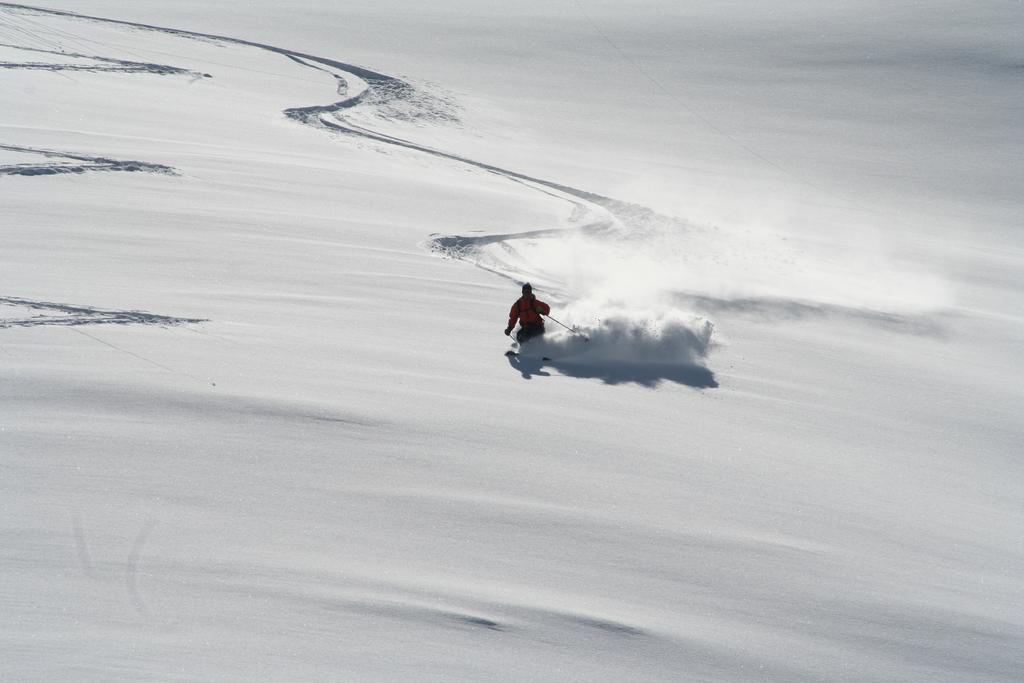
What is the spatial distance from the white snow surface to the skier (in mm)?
201

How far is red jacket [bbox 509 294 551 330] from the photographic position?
818 cm

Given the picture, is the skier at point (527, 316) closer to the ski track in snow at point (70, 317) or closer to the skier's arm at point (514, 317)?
the skier's arm at point (514, 317)

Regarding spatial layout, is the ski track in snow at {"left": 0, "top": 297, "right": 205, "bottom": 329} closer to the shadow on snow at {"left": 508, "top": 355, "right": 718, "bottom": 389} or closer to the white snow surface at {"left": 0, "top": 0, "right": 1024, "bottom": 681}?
the white snow surface at {"left": 0, "top": 0, "right": 1024, "bottom": 681}

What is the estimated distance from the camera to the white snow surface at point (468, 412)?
4469 mm

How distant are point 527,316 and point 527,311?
0.04m

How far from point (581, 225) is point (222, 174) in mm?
4691

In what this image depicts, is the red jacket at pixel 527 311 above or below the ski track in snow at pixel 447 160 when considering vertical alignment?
below

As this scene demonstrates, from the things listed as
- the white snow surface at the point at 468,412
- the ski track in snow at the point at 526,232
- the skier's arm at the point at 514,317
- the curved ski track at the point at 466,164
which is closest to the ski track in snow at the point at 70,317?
the white snow surface at the point at 468,412

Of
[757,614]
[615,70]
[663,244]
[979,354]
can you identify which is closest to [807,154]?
[615,70]

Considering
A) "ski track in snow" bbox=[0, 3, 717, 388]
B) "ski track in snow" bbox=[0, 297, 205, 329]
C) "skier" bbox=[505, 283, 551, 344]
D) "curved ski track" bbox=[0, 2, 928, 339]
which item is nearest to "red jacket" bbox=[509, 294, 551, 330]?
"skier" bbox=[505, 283, 551, 344]

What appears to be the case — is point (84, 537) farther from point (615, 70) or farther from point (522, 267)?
point (615, 70)

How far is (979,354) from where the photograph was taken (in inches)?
399

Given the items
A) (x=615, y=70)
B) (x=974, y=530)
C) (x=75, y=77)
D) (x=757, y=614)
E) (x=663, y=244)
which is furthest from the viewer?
(x=615, y=70)

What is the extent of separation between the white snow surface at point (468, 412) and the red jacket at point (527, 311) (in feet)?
0.87
